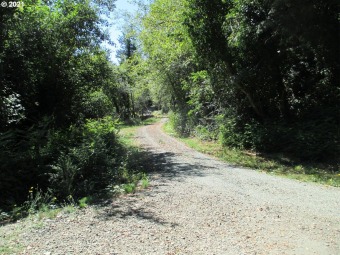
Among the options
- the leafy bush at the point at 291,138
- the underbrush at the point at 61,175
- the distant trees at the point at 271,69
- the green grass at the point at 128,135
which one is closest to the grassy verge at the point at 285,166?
the leafy bush at the point at 291,138

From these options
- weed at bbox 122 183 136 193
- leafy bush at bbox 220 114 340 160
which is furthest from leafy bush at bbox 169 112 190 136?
weed at bbox 122 183 136 193

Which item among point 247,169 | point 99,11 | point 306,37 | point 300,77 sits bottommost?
point 247,169

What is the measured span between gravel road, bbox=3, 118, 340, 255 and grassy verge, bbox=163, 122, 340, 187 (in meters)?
1.01

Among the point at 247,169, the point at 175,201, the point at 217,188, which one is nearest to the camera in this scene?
the point at 175,201

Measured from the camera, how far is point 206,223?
18.1ft

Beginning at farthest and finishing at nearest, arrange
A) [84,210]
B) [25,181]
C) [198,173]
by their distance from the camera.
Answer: [198,173] → [25,181] → [84,210]

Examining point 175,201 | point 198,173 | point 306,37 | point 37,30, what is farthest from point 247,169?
point 37,30

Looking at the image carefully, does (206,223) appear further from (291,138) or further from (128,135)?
(128,135)

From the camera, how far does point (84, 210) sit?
6.42 meters

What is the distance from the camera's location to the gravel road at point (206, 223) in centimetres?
454

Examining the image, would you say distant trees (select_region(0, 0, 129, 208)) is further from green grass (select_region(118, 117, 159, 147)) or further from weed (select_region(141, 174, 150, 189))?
green grass (select_region(118, 117, 159, 147))

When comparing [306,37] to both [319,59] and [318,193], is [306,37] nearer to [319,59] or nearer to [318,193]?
[319,59]

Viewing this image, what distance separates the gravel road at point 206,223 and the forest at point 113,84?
2.25 metres

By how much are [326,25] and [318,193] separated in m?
7.77
